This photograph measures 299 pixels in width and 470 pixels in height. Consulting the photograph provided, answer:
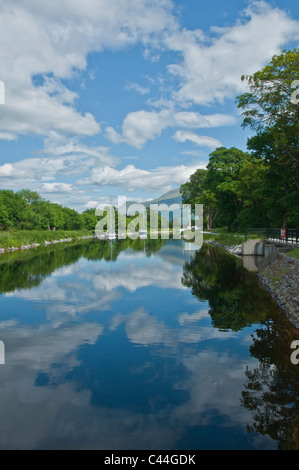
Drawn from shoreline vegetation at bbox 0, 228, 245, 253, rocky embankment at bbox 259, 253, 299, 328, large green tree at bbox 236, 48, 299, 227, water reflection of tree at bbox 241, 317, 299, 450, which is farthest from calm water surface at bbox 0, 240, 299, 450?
shoreline vegetation at bbox 0, 228, 245, 253

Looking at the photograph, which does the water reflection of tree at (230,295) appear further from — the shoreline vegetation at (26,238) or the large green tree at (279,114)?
the shoreline vegetation at (26,238)

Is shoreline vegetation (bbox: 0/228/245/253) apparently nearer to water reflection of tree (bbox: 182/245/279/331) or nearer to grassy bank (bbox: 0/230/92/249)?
grassy bank (bbox: 0/230/92/249)

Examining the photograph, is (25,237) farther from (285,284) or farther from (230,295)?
(285,284)

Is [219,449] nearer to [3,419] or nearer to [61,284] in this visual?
[3,419]

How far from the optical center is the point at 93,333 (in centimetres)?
1152

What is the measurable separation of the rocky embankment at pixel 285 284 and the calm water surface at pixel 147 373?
539 mm

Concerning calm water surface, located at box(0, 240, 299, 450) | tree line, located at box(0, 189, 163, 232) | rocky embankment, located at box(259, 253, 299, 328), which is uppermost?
tree line, located at box(0, 189, 163, 232)

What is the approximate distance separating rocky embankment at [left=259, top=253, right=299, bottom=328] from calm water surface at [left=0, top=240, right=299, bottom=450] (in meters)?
0.54

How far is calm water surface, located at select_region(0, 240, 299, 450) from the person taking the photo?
5926 mm

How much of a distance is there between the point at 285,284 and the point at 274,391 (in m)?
9.30

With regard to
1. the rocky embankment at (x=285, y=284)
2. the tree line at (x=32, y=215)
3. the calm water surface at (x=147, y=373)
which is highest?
the tree line at (x=32, y=215)

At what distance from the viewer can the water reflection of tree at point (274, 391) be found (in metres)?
5.98

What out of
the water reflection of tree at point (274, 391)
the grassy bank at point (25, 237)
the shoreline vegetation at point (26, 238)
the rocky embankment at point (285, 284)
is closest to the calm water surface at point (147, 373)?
the water reflection of tree at point (274, 391)

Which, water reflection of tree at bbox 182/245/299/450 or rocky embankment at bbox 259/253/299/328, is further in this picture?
rocky embankment at bbox 259/253/299/328
